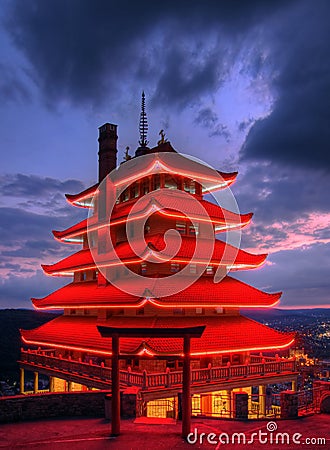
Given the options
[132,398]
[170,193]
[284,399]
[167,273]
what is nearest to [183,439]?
[132,398]

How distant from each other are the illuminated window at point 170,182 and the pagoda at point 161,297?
8 cm

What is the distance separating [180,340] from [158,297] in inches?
111

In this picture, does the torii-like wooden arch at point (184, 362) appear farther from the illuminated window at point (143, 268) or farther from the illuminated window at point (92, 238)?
the illuminated window at point (92, 238)

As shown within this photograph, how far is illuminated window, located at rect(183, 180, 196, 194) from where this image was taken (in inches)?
1446

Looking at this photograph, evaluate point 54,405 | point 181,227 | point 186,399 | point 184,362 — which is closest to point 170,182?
point 181,227

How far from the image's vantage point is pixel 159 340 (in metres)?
26.6

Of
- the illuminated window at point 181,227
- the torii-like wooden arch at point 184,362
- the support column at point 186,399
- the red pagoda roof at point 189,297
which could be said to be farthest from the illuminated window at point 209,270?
the support column at point 186,399

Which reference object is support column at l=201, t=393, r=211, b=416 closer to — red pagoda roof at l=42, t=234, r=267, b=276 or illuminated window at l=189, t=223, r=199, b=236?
red pagoda roof at l=42, t=234, r=267, b=276

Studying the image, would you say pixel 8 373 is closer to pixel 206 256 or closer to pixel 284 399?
pixel 206 256

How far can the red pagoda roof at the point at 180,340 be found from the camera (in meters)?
26.5

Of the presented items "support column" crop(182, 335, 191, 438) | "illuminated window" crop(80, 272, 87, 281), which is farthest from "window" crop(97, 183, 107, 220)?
"support column" crop(182, 335, 191, 438)

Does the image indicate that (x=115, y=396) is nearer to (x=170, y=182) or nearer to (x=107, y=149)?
(x=170, y=182)

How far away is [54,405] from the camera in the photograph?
2106 centimetres

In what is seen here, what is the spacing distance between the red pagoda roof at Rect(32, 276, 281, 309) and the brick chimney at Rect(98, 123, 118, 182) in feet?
31.7
